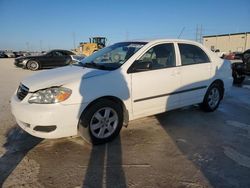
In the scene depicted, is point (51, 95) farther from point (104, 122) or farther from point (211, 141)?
point (211, 141)

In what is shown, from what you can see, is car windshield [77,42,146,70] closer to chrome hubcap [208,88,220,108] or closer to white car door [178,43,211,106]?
white car door [178,43,211,106]

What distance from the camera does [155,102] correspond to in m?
4.48

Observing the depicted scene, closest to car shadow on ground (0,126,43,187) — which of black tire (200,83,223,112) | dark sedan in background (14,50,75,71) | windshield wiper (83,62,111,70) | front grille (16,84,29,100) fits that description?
front grille (16,84,29,100)

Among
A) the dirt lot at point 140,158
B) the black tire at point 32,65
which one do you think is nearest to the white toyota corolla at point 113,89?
the dirt lot at point 140,158

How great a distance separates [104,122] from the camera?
392 cm

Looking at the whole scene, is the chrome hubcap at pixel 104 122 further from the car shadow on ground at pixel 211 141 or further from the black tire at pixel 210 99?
the black tire at pixel 210 99

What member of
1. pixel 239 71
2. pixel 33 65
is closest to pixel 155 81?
pixel 239 71

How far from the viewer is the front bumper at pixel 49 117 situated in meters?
3.43

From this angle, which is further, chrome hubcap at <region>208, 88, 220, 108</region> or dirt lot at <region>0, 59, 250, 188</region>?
chrome hubcap at <region>208, 88, 220, 108</region>

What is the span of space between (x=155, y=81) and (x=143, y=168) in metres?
1.65

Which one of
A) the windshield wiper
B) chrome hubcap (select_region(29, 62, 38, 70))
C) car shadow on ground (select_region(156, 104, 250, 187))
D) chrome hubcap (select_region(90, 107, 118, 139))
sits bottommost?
car shadow on ground (select_region(156, 104, 250, 187))

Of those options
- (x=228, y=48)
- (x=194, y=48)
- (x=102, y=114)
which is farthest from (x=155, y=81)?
(x=228, y=48)

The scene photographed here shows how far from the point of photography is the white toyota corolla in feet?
11.6

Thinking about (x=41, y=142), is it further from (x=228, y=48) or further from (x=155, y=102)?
(x=228, y=48)
